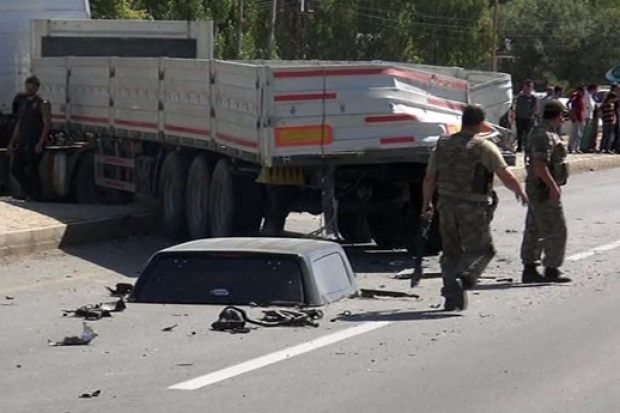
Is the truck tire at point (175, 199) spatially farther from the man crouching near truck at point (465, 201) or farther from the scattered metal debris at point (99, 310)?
the man crouching near truck at point (465, 201)

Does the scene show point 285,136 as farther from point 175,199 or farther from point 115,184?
point 115,184

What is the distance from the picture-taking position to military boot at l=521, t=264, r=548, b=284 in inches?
579

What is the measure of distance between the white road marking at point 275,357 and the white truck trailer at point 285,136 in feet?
15.5

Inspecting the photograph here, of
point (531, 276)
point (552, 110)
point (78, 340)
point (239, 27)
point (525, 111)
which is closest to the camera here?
point (78, 340)

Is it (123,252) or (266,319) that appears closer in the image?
(266,319)

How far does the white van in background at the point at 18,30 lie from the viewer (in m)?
25.6

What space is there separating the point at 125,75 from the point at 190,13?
22341 millimetres

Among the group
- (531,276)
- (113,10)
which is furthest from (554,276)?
(113,10)

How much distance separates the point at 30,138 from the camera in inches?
892

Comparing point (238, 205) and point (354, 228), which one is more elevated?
point (238, 205)

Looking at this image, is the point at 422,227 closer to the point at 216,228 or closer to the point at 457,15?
the point at 216,228

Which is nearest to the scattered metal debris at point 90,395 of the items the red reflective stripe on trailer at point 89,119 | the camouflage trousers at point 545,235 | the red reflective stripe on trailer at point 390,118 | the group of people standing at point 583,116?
the camouflage trousers at point 545,235

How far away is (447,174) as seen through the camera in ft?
41.3

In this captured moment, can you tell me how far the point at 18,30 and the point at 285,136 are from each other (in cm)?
1078
